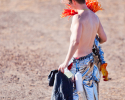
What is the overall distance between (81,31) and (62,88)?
0.73 meters

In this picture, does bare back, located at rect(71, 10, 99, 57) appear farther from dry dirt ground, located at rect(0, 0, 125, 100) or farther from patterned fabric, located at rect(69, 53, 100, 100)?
dry dirt ground, located at rect(0, 0, 125, 100)

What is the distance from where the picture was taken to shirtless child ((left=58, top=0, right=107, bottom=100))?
8.77 feet

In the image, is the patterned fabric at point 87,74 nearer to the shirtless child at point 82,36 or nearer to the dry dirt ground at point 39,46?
the shirtless child at point 82,36

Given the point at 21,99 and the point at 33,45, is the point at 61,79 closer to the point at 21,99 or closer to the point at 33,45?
the point at 21,99

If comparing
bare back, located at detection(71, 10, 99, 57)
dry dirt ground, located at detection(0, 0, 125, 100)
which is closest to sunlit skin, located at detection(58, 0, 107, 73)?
bare back, located at detection(71, 10, 99, 57)

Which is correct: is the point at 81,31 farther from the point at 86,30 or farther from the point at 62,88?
the point at 62,88

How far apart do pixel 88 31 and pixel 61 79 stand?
697mm

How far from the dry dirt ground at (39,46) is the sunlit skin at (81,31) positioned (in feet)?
5.26

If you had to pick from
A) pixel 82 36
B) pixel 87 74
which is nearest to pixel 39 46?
pixel 87 74

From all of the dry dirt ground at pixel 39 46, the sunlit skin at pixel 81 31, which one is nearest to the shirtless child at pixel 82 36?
the sunlit skin at pixel 81 31

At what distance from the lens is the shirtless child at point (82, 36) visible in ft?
8.77

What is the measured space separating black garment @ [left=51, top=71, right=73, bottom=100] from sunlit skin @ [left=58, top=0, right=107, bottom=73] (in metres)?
0.09

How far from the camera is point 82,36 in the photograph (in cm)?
280

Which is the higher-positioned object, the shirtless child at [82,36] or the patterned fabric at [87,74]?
the shirtless child at [82,36]
